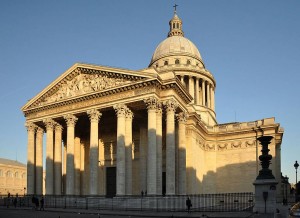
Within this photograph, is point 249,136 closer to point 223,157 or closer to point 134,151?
point 223,157

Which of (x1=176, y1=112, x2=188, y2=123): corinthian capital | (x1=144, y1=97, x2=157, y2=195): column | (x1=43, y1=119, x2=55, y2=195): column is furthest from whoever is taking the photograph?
(x1=43, y1=119, x2=55, y2=195): column

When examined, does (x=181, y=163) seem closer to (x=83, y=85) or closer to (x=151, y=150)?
(x=151, y=150)

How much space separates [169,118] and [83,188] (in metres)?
18.6

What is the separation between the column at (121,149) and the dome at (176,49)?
36.2 metres

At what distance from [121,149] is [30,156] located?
15982 millimetres

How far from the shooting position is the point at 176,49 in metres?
72.6

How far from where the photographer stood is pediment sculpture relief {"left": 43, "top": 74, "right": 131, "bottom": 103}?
1537 inches

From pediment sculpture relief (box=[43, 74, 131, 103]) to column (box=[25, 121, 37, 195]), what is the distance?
4.13 m

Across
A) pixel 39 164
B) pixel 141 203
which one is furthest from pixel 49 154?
pixel 141 203

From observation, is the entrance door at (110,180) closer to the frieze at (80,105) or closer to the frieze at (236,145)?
the frieze at (80,105)

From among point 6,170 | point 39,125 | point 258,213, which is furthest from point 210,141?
point 6,170

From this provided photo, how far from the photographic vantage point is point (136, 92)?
37.0 m

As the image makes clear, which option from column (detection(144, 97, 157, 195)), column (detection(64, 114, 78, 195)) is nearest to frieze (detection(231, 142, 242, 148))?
column (detection(144, 97, 157, 195))

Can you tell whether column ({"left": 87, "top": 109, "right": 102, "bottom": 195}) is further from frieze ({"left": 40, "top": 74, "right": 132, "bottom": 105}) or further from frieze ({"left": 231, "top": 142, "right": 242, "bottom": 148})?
frieze ({"left": 231, "top": 142, "right": 242, "bottom": 148})
